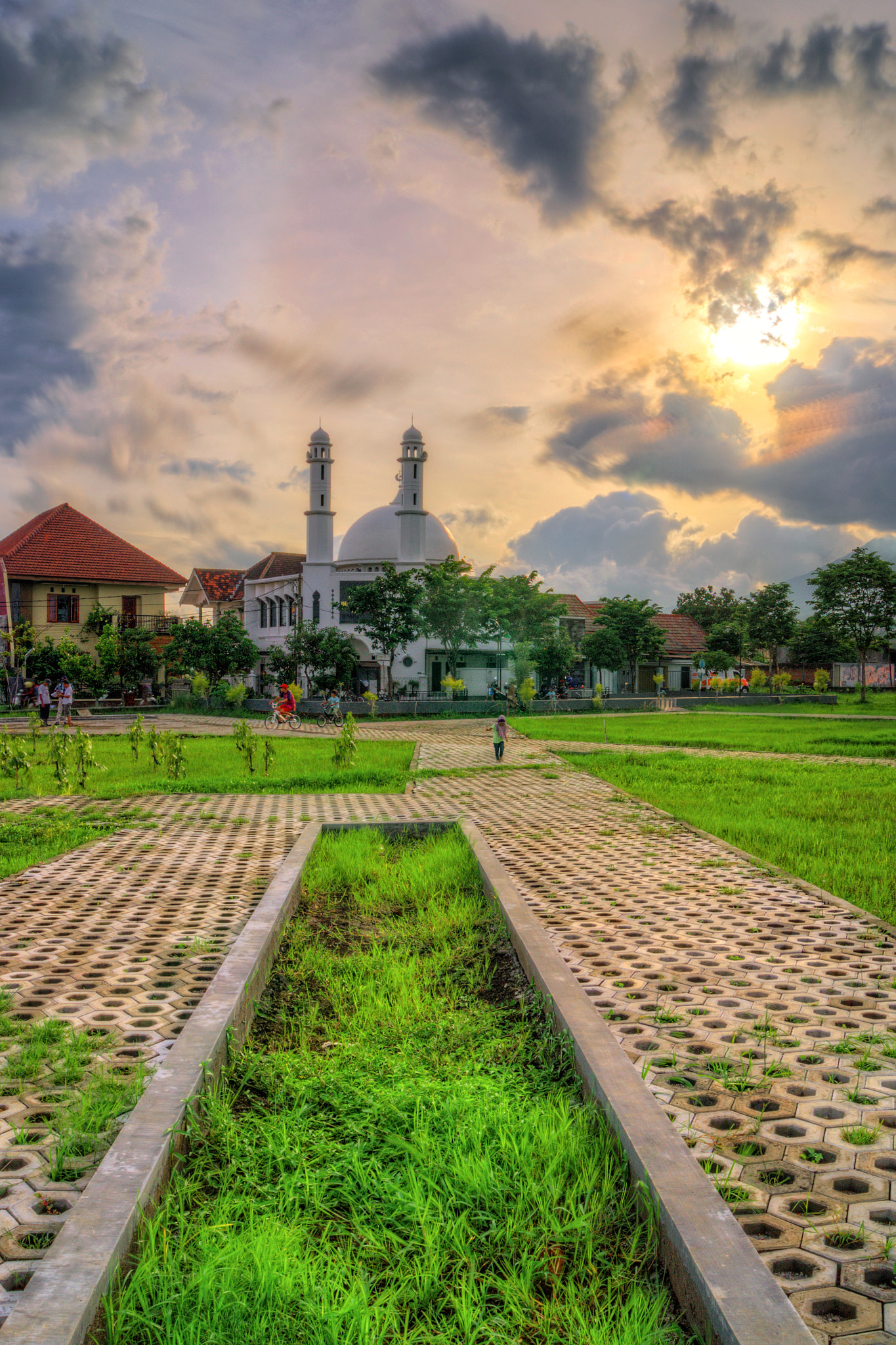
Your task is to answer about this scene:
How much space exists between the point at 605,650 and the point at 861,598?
41.2 ft

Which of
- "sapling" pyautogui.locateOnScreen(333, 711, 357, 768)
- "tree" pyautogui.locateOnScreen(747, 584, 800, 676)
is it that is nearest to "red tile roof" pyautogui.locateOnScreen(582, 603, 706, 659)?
"tree" pyautogui.locateOnScreen(747, 584, 800, 676)

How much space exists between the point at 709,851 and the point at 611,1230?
5697mm

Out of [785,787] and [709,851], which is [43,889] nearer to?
[709,851]

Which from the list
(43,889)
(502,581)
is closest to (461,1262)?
(43,889)

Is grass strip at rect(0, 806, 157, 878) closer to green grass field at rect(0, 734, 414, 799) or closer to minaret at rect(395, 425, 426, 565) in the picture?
green grass field at rect(0, 734, 414, 799)

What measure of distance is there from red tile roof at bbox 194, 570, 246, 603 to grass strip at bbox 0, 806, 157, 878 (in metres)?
46.4

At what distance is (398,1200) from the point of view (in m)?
2.74

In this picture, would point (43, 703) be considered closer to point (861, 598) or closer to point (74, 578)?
point (74, 578)

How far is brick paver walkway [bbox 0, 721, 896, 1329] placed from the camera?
261cm

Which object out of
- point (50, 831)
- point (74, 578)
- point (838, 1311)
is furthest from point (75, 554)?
point (838, 1311)

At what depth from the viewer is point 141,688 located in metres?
39.8

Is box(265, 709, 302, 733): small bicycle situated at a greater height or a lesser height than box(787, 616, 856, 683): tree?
lesser

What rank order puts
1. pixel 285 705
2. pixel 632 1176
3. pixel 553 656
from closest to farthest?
pixel 632 1176, pixel 285 705, pixel 553 656

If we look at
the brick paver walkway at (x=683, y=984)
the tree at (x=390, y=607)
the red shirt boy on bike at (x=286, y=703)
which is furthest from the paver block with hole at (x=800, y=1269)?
the tree at (x=390, y=607)
